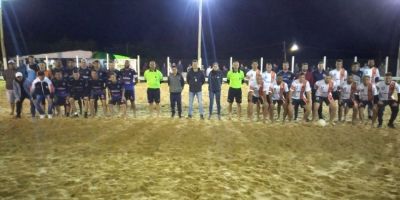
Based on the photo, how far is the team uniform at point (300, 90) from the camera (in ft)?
36.4

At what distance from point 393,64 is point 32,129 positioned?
91.7ft

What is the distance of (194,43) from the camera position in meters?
61.5

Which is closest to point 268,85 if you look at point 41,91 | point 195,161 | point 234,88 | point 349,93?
point 234,88

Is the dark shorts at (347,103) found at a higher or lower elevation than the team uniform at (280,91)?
lower

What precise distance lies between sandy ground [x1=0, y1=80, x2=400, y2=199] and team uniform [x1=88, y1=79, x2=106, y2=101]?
136 cm

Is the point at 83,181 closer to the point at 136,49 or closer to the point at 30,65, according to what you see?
the point at 30,65

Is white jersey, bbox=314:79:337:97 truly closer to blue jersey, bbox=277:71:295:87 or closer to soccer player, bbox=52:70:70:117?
blue jersey, bbox=277:71:295:87

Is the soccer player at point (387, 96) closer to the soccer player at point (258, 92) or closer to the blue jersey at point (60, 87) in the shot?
the soccer player at point (258, 92)

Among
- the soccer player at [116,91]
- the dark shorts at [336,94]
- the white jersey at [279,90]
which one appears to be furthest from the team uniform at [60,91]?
the dark shorts at [336,94]

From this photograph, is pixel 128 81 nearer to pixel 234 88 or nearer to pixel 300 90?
pixel 234 88

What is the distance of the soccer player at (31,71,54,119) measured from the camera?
11.6 metres

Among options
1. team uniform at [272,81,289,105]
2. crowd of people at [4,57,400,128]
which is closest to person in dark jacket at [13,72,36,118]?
crowd of people at [4,57,400,128]

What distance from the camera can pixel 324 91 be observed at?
36.6ft

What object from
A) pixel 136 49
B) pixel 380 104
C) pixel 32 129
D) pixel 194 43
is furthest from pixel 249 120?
pixel 194 43
